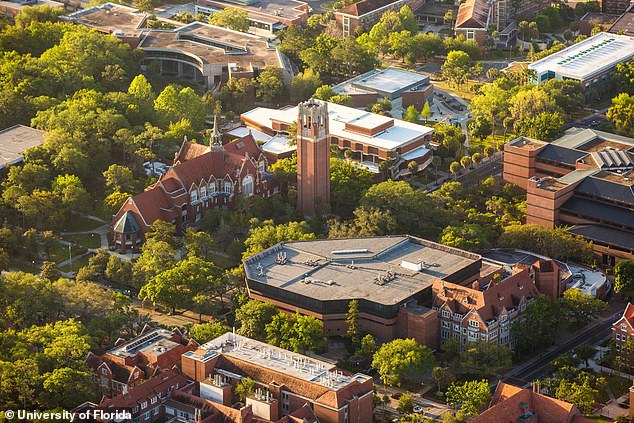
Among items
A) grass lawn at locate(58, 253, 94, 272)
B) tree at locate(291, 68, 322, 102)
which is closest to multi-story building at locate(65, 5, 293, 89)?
tree at locate(291, 68, 322, 102)

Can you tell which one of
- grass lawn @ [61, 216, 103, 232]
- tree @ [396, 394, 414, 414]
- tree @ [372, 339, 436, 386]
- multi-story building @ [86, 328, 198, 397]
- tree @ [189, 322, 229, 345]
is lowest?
grass lawn @ [61, 216, 103, 232]

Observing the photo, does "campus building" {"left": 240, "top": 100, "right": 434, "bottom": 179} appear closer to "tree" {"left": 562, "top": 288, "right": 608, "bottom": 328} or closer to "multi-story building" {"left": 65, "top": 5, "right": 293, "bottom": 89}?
"multi-story building" {"left": 65, "top": 5, "right": 293, "bottom": 89}

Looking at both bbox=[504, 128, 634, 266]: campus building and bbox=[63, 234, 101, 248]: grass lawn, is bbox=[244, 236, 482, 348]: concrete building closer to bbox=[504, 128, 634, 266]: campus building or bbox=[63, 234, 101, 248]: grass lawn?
bbox=[504, 128, 634, 266]: campus building

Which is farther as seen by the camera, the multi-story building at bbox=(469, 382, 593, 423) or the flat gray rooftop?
the flat gray rooftop

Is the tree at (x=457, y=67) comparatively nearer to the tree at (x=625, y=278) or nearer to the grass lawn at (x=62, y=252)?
the tree at (x=625, y=278)

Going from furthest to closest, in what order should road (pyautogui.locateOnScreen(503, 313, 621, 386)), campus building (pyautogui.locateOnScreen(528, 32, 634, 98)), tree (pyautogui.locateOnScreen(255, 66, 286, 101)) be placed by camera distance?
campus building (pyautogui.locateOnScreen(528, 32, 634, 98)) → tree (pyautogui.locateOnScreen(255, 66, 286, 101)) → road (pyautogui.locateOnScreen(503, 313, 621, 386))

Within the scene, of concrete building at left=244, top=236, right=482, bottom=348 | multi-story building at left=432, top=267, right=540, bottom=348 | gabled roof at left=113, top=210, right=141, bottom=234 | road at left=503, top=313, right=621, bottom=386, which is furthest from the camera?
gabled roof at left=113, top=210, right=141, bottom=234

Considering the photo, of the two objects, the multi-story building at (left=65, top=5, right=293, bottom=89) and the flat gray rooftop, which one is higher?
the flat gray rooftop
